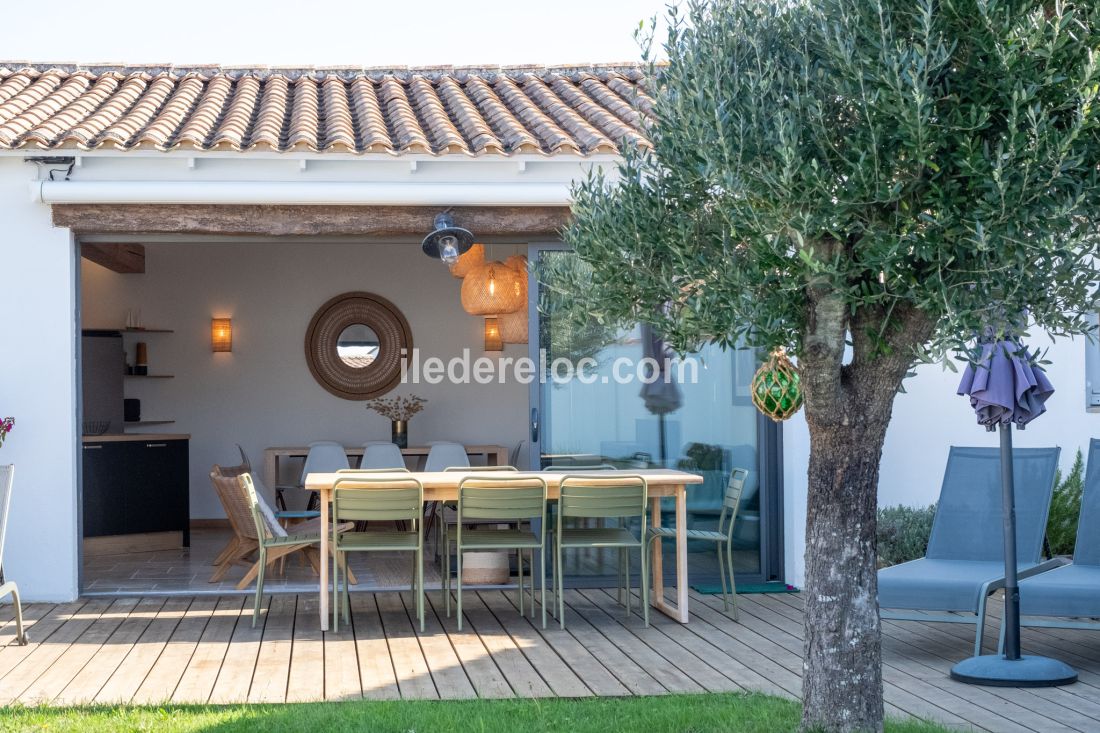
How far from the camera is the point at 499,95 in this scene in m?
9.19

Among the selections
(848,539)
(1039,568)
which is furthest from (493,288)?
(848,539)

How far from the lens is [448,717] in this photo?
4227 millimetres

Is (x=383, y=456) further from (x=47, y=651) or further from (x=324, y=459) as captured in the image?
(x=47, y=651)

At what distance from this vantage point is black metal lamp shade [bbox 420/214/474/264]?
706 centimetres

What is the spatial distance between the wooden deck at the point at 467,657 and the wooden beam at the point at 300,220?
228cm

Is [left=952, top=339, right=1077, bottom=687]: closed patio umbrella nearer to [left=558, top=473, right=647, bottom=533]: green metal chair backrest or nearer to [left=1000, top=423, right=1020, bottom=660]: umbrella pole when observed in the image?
[left=1000, top=423, right=1020, bottom=660]: umbrella pole

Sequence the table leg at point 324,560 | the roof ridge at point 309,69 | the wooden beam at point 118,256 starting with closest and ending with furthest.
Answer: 1. the table leg at point 324,560
2. the wooden beam at point 118,256
3. the roof ridge at point 309,69

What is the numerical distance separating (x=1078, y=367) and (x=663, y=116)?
5.37m

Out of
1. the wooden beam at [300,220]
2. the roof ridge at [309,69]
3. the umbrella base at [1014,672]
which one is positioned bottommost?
the umbrella base at [1014,672]

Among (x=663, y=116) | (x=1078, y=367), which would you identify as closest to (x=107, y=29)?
(x=1078, y=367)

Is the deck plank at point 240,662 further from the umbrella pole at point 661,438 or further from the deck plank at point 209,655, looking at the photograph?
the umbrella pole at point 661,438

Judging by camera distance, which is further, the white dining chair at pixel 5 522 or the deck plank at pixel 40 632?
the white dining chair at pixel 5 522

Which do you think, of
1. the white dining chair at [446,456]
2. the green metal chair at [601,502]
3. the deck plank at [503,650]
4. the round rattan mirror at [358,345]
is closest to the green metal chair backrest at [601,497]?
the green metal chair at [601,502]

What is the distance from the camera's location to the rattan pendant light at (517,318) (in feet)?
27.2
